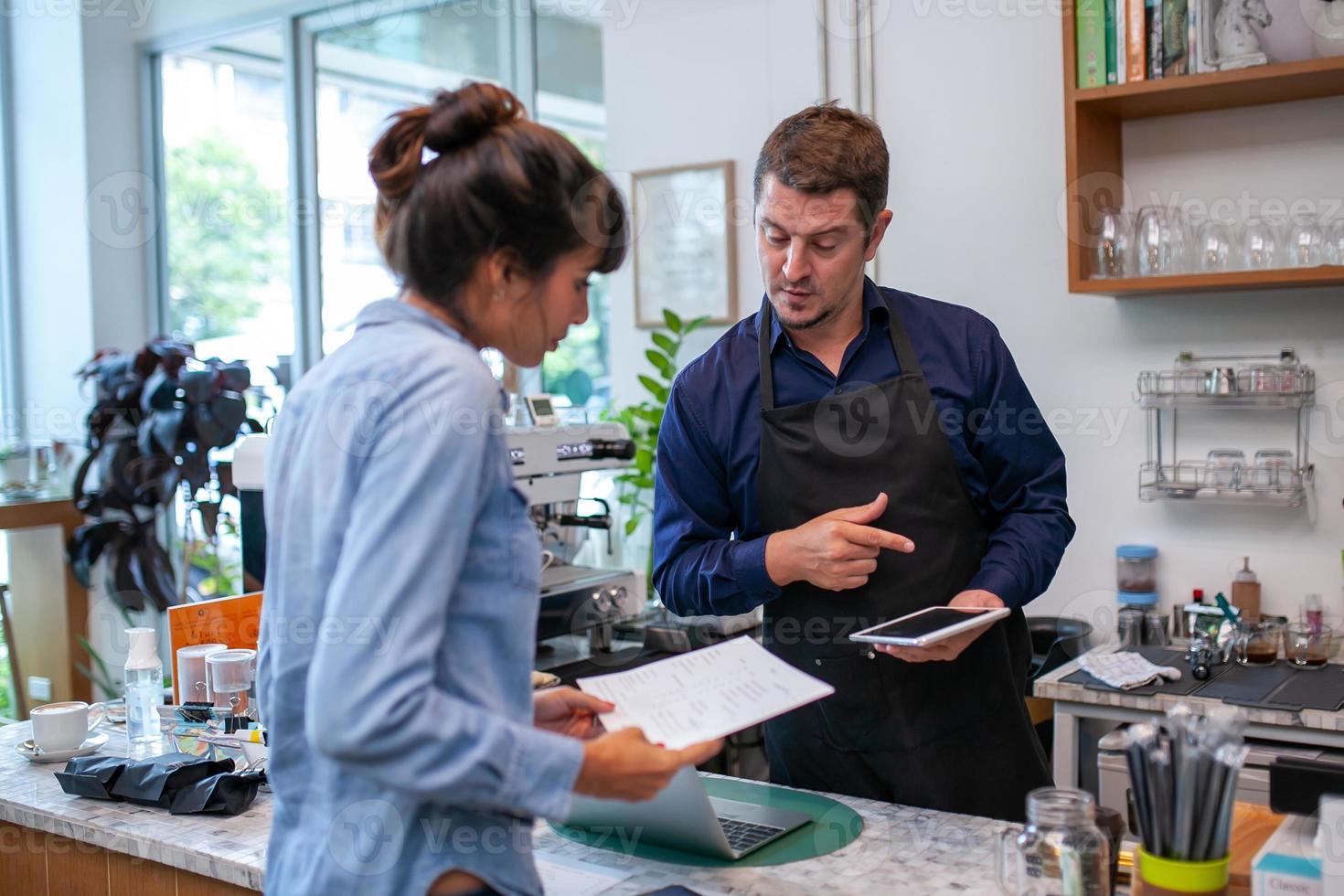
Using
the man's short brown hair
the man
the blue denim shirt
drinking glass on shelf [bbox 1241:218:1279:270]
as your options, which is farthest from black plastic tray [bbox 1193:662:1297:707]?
the blue denim shirt

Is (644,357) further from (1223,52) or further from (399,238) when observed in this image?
(399,238)

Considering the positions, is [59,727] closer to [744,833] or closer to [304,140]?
[744,833]

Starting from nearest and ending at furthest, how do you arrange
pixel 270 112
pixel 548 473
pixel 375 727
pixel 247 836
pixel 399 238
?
pixel 375 727 < pixel 399 238 < pixel 247 836 < pixel 548 473 < pixel 270 112

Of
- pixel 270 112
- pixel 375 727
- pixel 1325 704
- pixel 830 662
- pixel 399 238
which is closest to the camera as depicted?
pixel 375 727

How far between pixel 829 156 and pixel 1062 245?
4.99 ft

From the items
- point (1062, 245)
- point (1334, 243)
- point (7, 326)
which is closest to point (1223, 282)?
point (1334, 243)

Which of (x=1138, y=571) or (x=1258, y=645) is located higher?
(x=1138, y=571)

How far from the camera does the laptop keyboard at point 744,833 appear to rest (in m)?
1.55

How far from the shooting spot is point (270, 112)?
5254 mm

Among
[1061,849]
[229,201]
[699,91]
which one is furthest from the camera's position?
[229,201]

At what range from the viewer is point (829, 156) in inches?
76.4

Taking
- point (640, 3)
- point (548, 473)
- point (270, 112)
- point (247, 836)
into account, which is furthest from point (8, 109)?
point (247, 836)

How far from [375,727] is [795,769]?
3.96ft

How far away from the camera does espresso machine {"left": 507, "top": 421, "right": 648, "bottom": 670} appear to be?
2.63 m
